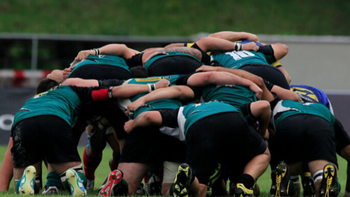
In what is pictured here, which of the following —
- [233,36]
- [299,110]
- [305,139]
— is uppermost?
[233,36]

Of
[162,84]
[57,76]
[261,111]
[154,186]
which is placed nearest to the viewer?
[261,111]

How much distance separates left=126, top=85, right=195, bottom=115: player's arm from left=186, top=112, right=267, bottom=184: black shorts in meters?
0.71

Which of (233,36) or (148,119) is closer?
(148,119)

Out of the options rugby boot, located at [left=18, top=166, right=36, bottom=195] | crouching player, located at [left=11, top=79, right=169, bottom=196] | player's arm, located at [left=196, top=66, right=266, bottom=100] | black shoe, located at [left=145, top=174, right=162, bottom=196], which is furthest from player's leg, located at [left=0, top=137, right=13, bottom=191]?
player's arm, located at [left=196, top=66, right=266, bottom=100]

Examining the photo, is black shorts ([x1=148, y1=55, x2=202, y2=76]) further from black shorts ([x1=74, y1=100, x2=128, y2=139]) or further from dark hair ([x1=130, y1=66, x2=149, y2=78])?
black shorts ([x1=74, y1=100, x2=128, y2=139])

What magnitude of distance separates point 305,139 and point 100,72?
2335 mm

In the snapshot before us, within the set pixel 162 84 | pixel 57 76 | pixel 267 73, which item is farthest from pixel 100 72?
pixel 267 73

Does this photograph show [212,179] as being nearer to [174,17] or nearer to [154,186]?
[154,186]

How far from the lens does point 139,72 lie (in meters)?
6.09

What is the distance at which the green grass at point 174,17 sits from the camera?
74.6 feet

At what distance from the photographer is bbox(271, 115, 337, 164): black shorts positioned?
17.1 feet

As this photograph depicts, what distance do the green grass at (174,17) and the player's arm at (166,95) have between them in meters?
16.2

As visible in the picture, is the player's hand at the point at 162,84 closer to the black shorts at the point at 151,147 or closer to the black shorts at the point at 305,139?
the black shorts at the point at 151,147

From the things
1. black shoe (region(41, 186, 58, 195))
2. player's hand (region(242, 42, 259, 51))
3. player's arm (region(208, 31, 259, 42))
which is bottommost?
black shoe (region(41, 186, 58, 195))
